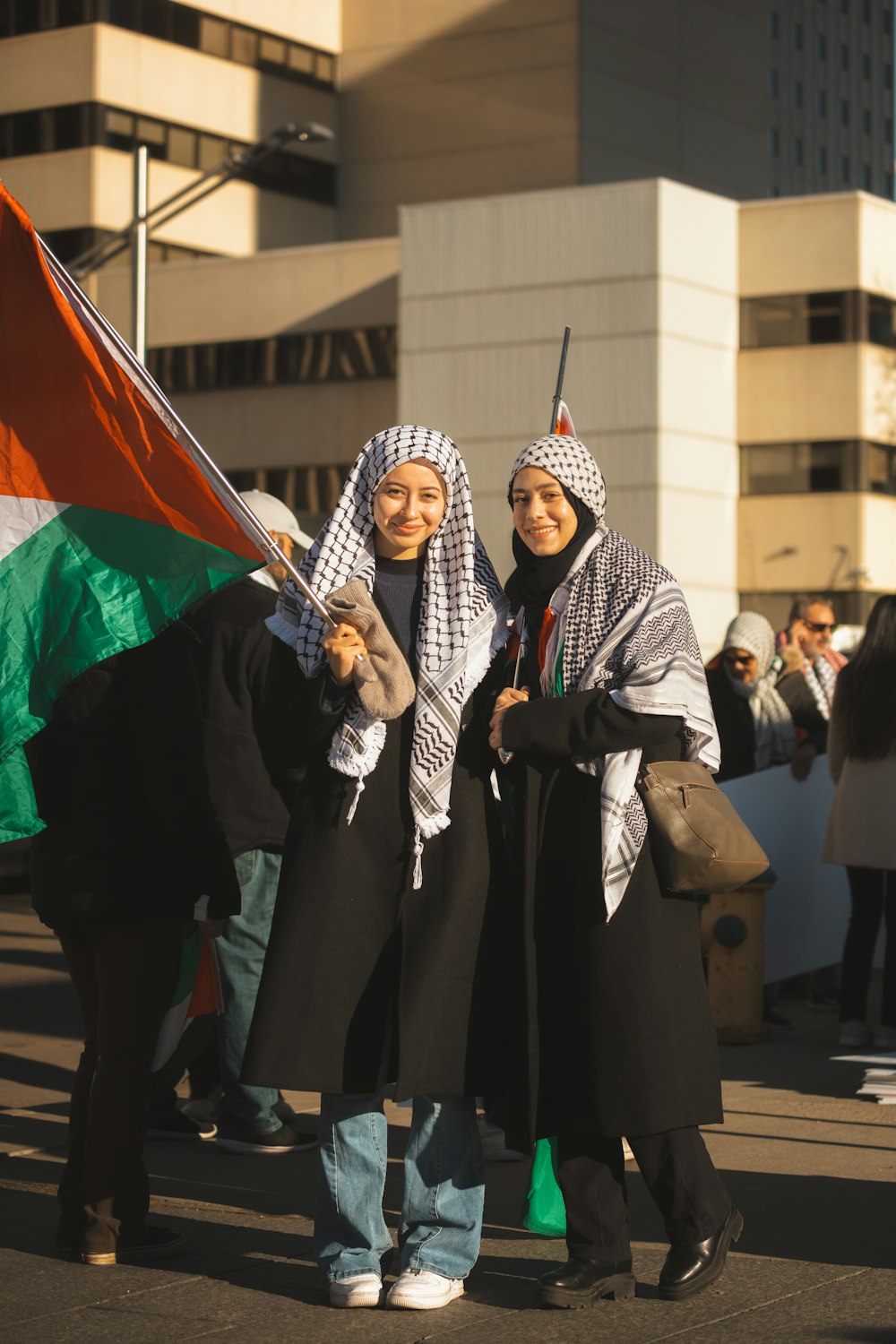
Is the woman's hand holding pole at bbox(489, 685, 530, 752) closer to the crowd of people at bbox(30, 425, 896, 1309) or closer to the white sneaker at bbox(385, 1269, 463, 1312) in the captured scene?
the crowd of people at bbox(30, 425, 896, 1309)

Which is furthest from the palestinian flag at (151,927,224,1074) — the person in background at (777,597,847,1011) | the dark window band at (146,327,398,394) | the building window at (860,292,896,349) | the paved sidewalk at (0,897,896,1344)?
the dark window band at (146,327,398,394)

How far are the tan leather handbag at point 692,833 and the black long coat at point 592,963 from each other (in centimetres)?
6

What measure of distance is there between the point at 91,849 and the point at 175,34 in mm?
49674

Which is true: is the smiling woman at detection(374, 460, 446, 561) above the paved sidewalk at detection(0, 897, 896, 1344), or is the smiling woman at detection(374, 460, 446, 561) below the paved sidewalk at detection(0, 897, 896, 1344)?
above

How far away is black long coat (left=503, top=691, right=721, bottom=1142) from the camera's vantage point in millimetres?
4965

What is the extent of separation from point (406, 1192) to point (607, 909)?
85 cm

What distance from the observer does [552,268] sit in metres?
45.1

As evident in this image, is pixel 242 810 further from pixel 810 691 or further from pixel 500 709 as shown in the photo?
pixel 810 691

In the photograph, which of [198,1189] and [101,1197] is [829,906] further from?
[101,1197]

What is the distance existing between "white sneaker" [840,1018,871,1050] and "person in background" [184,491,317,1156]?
10.0 feet

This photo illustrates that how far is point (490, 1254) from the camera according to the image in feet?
18.0

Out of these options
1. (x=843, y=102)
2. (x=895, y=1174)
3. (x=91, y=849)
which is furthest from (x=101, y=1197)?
(x=843, y=102)

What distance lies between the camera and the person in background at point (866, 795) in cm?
904

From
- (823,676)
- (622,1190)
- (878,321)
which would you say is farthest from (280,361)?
(622,1190)
